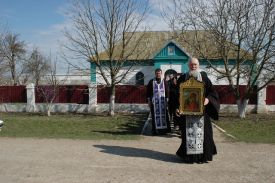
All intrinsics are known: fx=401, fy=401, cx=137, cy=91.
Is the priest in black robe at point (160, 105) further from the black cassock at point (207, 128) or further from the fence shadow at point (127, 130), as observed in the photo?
the black cassock at point (207, 128)

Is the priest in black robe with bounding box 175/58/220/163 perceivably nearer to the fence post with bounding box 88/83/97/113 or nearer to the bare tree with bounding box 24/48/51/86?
the fence post with bounding box 88/83/97/113

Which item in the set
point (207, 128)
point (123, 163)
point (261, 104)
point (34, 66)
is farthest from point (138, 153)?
point (34, 66)

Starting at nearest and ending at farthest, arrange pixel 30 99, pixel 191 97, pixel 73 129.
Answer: pixel 191 97
pixel 73 129
pixel 30 99

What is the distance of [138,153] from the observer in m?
7.96

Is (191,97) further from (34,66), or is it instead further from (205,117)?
(34,66)

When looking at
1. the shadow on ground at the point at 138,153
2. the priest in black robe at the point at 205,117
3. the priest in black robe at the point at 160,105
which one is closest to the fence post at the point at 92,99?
the priest in black robe at the point at 160,105

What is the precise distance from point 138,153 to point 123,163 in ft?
3.06

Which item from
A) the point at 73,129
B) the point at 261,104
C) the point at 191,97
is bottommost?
the point at 73,129

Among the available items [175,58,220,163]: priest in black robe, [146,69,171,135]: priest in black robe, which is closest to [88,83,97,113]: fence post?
[146,69,171,135]: priest in black robe

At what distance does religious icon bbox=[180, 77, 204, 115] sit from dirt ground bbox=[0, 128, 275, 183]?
950 millimetres

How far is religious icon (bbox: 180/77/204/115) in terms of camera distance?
6.96 meters

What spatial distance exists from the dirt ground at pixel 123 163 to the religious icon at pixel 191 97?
0.95 metres

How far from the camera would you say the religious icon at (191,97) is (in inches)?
274

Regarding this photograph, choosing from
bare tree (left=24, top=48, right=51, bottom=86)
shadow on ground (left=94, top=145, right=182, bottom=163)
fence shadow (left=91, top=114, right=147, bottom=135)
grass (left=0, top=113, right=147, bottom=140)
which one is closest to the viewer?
shadow on ground (left=94, top=145, right=182, bottom=163)
